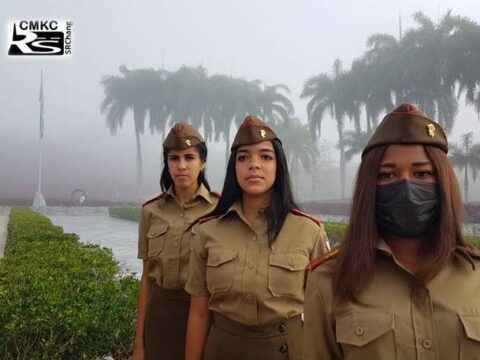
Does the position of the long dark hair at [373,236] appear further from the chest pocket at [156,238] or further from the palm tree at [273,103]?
the palm tree at [273,103]

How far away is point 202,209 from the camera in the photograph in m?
2.40

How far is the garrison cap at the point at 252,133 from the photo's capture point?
1790 millimetres

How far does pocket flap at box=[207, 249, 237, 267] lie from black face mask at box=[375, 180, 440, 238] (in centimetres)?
73

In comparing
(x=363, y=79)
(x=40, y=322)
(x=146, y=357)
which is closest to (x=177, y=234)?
(x=146, y=357)

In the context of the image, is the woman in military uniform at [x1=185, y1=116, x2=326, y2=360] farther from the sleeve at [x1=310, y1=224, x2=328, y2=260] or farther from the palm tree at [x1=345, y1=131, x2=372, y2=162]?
the palm tree at [x1=345, y1=131, x2=372, y2=162]

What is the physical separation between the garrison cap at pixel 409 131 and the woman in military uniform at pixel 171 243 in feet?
4.20

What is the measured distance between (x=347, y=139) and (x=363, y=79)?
378 centimetres

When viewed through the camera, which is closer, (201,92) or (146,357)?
(146,357)

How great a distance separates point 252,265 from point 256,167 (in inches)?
13.5

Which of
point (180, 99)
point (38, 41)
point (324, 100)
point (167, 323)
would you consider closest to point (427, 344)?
point (167, 323)

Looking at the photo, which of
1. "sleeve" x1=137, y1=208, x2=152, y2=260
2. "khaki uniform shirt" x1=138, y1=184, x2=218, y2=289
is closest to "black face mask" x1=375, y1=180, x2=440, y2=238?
"khaki uniform shirt" x1=138, y1=184, x2=218, y2=289

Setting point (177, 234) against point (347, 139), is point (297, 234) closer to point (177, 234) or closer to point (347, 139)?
point (177, 234)

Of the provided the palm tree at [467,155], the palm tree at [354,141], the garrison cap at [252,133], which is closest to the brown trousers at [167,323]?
the garrison cap at [252,133]

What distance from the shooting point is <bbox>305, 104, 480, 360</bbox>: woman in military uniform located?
3.40ft
